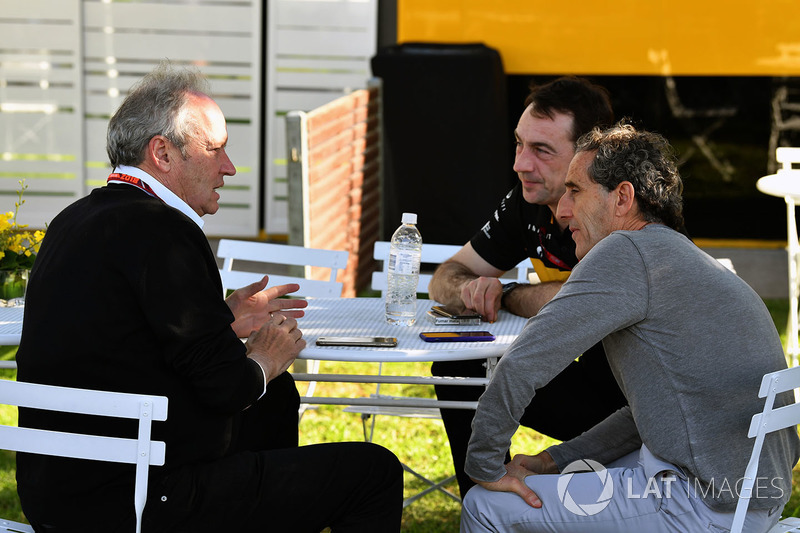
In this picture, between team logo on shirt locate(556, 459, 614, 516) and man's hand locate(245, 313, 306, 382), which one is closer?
team logo on shirt locate(556, 459, 614, 516)

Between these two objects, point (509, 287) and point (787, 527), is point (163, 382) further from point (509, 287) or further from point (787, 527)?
point (787, 527)

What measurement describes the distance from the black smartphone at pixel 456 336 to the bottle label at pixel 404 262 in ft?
1.51

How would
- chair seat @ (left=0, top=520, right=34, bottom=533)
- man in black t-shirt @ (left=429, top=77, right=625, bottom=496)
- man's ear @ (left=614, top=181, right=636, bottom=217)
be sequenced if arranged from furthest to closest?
man in black t-shirt @ (left=429, top=77, right=625, bottom=496)
chair seat @ (left=0, top=520, right=34, bottom=533)
man's ear @ (left=614, top=181, right=636, bottom=217)

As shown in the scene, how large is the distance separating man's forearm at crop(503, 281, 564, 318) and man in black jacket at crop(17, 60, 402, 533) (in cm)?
91

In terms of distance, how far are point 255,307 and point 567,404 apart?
3.75 ft

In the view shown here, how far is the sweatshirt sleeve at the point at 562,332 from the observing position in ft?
7.21

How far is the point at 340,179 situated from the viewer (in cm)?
676

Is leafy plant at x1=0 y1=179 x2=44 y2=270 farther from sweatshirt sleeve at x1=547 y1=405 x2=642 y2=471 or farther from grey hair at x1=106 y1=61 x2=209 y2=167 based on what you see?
sweatshirt sleeve at x1=547 y1=405 x2=642 y2=471

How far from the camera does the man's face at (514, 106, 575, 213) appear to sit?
11.0 ft

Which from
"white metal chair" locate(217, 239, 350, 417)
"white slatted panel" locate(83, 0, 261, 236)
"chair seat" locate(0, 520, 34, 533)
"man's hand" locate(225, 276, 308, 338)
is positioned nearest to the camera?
"chair seat" locate(0, 520, 34, 533)

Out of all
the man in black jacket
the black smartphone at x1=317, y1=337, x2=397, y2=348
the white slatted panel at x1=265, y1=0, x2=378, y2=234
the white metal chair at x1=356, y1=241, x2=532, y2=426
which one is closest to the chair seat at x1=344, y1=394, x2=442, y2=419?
the white metal chair at x1=356, y1=241, x2=532, y2=426

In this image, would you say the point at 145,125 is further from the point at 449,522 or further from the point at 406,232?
the point at 449,522

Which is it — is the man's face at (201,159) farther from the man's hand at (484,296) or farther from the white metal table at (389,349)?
the man's hand at (484,296)

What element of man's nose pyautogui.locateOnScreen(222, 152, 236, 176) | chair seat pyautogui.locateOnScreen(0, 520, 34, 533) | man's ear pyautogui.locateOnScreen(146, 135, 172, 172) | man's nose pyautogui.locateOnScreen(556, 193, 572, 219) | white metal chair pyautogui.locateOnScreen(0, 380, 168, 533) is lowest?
chair seat pyautogui.locateOnScreen(0, 520, 34, 533)
